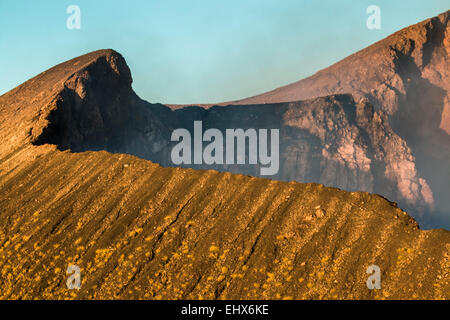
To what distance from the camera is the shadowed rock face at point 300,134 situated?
49688 millimetres

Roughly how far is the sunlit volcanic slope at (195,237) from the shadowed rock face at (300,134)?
24.1 m

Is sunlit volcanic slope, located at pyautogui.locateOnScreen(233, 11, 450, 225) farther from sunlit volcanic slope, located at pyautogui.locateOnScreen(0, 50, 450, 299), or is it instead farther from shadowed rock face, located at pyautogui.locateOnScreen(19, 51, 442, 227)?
sunlit volcanic slope, located at pyautogui.locateOnScreen(0, 50, 450, 299)

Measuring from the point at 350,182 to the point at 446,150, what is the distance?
23298 mm

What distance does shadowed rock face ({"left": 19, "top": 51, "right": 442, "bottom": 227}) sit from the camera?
4969 cm

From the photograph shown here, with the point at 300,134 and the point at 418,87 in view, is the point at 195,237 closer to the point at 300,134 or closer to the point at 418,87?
the point at 300,134

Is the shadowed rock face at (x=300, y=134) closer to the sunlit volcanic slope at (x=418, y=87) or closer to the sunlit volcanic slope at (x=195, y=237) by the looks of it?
the sunlit volcanic slope at (x=418, y=87)

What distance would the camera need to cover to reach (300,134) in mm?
68250

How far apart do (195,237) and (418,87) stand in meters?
73.6

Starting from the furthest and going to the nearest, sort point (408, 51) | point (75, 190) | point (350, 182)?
point (408, 51)
point (350, 182)
point (75, 190)

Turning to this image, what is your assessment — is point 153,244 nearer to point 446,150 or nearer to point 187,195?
point 187,195

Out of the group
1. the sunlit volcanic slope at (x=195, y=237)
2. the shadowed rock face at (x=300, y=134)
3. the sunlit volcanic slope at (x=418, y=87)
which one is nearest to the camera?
the sunlit volcanic slope at (x=195, y=237)

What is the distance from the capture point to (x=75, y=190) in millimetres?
22438

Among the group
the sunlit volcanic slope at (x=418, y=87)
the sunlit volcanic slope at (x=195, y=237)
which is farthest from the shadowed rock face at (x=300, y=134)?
the sunlit volcanic slope at (x=195, y=237)

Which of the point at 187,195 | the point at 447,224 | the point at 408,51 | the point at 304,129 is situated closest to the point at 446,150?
the point at 447,224
